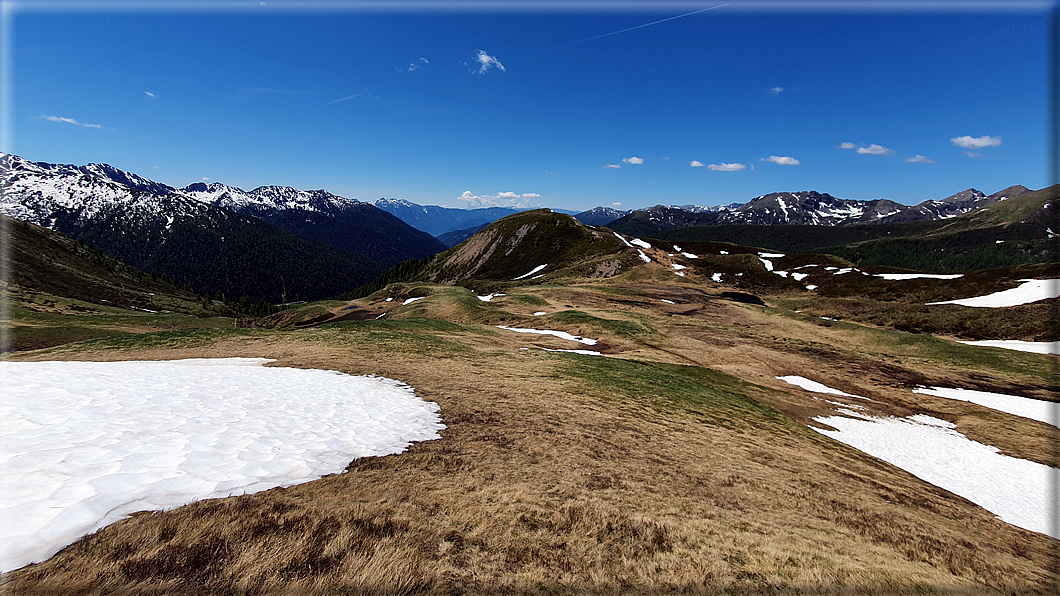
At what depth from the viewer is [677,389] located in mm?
19844

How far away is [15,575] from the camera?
440cm

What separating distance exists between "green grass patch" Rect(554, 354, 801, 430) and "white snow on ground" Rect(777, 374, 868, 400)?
5.61 metres

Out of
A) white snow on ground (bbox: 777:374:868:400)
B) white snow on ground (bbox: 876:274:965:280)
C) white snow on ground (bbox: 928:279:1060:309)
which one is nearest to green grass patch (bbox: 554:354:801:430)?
white snow on ground (bbox: 777:374:868:400)

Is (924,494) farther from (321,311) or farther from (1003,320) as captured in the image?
(321,311)

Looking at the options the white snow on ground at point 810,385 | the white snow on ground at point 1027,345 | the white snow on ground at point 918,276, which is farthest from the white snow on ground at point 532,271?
the white snow on ground at point 1027,345

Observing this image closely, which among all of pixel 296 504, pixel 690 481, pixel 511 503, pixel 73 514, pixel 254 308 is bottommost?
pixel 254 308

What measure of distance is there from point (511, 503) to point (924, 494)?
14.7 m

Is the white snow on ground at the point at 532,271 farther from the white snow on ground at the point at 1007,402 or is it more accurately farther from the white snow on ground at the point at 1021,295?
the white snow on ground at the point at 1007,402

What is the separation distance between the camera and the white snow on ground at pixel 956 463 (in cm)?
1355

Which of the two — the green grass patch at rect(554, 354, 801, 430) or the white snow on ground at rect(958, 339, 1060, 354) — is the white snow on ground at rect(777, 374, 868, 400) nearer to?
the green grass patch at rect(554, 354, 801, 430)

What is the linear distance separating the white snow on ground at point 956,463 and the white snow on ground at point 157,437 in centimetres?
1980

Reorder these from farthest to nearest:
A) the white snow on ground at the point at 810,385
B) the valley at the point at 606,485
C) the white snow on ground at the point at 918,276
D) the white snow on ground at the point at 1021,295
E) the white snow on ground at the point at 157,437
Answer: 1. the white snow on ground at the point at 918,276
2. the white snow on ground at the point at 1021,295
3. the white snow on ground at the point at 810,385
4. the white snow on ground at the point at 157,437
5. the valley at the point at 606,485

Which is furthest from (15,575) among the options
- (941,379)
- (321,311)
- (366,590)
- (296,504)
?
(321,311)

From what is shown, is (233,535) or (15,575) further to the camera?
(233,535)
